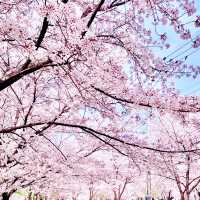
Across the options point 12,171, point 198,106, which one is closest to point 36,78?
point 12,171

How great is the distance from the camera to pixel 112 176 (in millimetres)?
17672

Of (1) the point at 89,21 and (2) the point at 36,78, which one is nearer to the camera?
(1) the point at 89,21

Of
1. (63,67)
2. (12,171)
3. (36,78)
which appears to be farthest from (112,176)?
(63,67)

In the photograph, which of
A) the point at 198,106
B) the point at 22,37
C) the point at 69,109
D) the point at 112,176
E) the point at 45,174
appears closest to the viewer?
the point at 22,37

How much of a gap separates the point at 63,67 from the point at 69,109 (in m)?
5.82

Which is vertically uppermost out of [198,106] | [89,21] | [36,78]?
[36,78]

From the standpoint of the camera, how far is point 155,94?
20.7ft

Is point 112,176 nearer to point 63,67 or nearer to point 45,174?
point 45,174

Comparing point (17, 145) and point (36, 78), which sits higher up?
point (36, 78)

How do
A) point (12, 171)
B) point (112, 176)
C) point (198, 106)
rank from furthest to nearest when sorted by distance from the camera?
1. point (112, 176)
2. point (12, 171)
3. point (198, 106)

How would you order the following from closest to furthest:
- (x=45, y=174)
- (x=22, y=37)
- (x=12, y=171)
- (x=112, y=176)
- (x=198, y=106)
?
(x=22, y=37)
(x=198, y=106)
(x=12, y=171)
(x=45, y=174)
(x=112, y=176)

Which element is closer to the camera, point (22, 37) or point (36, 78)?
point (22, 37)

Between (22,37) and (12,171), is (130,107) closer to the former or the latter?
(22,37)

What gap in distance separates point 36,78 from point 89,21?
5.88 meters
